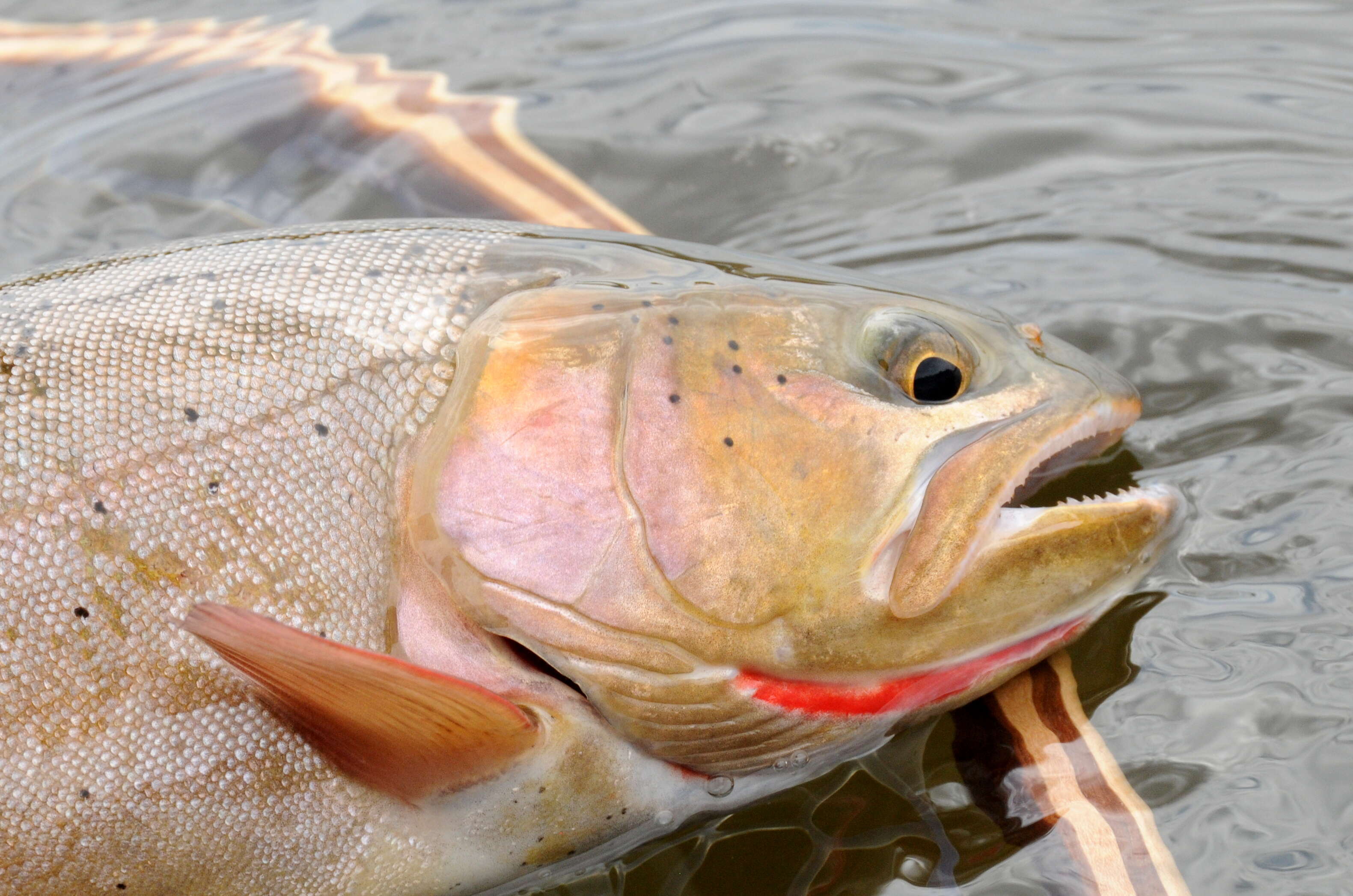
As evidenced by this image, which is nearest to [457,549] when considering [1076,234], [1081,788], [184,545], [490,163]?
[184,545]

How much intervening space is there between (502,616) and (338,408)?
509 millimetres

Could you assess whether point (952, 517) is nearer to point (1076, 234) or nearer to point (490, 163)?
point (1076, 234)

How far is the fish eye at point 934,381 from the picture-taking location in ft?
8.07

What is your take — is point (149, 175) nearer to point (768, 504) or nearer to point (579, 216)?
point (579, 216)

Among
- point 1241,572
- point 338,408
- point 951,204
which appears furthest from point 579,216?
point 1241,572

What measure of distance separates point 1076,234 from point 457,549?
2949 mm

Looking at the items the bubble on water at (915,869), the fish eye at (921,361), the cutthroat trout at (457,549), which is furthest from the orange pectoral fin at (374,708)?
the fish eye at (921,361)

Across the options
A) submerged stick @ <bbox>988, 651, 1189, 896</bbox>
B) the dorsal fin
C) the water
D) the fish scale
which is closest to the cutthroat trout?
the fish scale

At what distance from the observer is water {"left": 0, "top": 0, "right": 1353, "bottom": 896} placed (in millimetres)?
2701

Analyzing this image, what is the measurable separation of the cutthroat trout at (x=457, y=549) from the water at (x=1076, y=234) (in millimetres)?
399

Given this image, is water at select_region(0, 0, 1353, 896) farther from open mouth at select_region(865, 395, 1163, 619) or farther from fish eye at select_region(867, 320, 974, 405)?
fish eye at select_region(867, 320, 974, 405)

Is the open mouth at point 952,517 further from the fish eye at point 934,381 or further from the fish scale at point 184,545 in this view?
the fish scale at point 184,545

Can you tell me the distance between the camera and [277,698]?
87.2 inches

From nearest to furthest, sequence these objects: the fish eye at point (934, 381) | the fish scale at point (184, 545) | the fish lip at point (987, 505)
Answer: the fish scale at point (184, 545) < the fish lip at point (987, 505) < the fish eye at point (934, 381)
